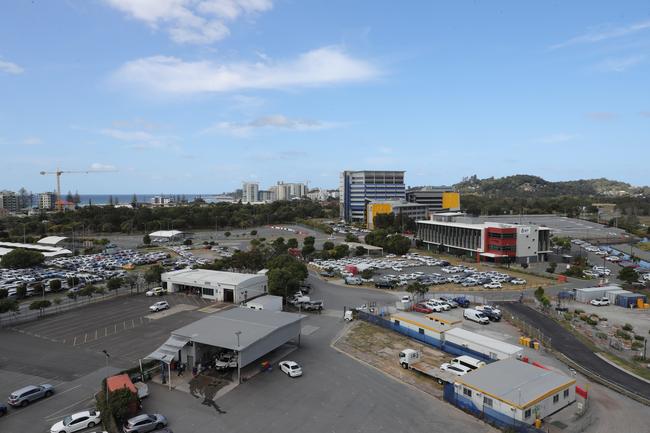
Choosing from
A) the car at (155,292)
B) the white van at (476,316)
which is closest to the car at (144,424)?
the white van at (476,316)

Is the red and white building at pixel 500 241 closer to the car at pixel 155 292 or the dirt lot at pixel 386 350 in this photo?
the dirt lot at pixel 386 350

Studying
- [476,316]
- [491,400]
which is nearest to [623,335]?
[476,316]

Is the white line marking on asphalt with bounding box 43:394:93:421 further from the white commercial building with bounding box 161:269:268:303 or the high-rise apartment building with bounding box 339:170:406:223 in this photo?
the high-rise apartment building with bounding box 339:170:406:223

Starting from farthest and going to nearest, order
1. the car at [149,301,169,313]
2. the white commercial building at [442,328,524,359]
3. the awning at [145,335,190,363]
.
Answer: the car at [149,301,169,313] < the white commercial building at [442,328,524,359] < the awning at [145,335,190,363]

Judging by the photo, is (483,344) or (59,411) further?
(483,344)

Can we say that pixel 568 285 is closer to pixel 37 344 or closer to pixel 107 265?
pixel 37 344

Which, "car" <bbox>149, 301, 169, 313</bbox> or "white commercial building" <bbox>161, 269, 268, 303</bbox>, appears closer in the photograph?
"car" <bbox>149, 301, 169, 313</bbox>

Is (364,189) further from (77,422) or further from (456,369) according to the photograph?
(77,422)

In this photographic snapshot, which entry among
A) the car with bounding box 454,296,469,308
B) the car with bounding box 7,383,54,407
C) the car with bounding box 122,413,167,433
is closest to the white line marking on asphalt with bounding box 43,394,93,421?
the car with bounding box 7,383,54,407
